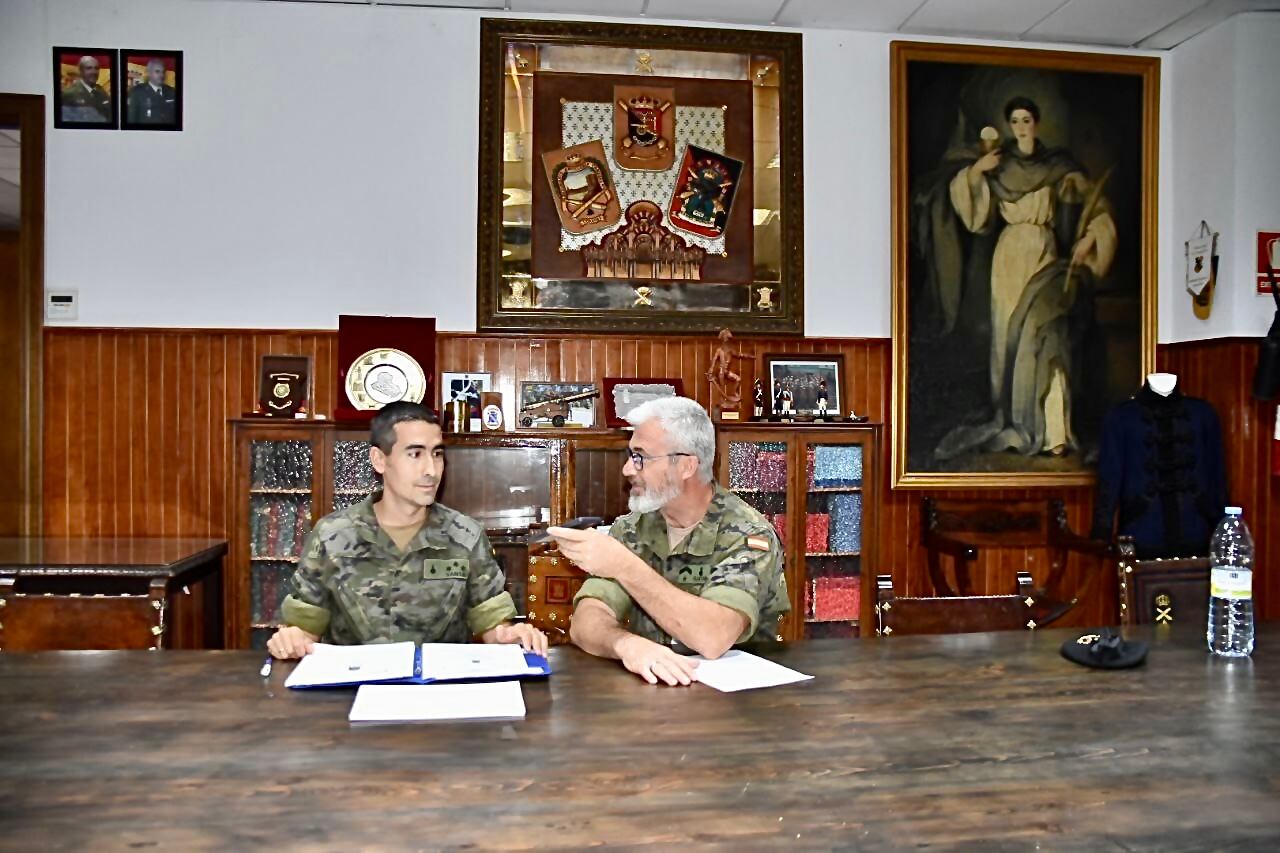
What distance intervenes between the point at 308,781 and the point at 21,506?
4.16 metres

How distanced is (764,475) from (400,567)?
247 centimetres

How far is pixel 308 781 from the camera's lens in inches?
57.6

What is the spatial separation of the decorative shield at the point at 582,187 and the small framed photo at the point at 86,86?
7.15 feet

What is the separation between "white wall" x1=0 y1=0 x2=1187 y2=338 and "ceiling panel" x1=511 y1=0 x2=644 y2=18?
0.29 meters

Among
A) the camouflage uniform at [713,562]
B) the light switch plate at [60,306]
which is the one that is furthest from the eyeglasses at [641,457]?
the light switch plate at [60,306]

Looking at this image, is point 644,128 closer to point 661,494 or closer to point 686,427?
point 686,427

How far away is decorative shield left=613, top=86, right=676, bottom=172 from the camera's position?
16.6 feet

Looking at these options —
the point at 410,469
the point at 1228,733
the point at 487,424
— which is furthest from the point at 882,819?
the point at 487,424

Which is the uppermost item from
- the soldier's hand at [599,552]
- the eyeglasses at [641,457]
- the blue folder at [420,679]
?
the eyeglasses at [641,457]

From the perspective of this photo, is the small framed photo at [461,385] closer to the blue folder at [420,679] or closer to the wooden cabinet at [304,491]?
the wooden cabinet at [304,491]

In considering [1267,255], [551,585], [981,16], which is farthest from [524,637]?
[1267,255]

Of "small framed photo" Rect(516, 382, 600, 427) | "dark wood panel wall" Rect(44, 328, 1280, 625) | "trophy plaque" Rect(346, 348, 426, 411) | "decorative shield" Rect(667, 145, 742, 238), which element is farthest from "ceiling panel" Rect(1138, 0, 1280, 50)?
"trophy plaque" Rect(346, 348, 426, 411)

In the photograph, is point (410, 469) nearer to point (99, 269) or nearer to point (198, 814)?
point (198, 814)

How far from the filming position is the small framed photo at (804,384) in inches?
199
